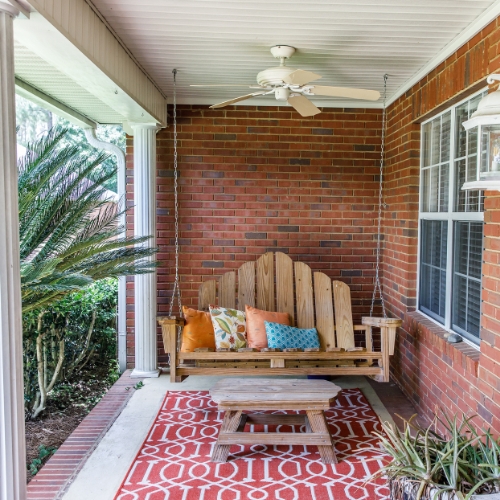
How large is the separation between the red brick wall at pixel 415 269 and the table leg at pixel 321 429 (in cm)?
85

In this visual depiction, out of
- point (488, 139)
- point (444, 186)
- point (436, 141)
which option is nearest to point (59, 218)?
point (488, 139)

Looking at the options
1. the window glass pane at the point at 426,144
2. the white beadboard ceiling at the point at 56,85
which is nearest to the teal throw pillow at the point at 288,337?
the window glass pane at the point at 426,144

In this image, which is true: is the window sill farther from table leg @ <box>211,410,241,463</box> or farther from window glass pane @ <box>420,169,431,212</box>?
table leg @ <box>211,410,241,463</box>

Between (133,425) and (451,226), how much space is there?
105 inches

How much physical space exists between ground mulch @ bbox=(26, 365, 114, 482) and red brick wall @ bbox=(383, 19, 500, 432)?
275 centimetres

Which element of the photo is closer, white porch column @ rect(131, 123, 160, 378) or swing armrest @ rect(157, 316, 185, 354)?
swing armrest @ rect(157, 316, 185, 354)

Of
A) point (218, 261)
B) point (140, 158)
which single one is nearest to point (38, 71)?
point (140, 158)

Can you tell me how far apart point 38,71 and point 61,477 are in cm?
290

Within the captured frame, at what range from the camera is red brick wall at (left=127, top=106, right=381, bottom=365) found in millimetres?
4984

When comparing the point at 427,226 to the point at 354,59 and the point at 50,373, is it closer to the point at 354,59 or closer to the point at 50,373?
the point at 354,59

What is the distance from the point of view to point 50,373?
494 centimetres

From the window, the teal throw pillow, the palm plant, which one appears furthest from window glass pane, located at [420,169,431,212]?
the palm plant

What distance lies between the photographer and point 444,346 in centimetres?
338

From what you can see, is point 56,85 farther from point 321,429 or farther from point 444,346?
point 444,346
